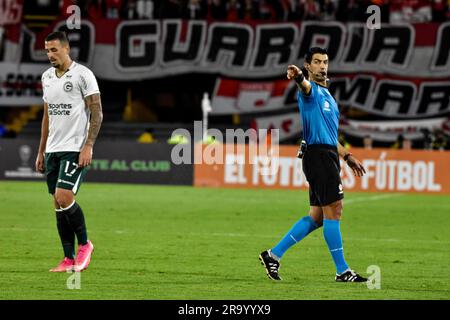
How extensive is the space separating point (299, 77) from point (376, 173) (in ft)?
62.9

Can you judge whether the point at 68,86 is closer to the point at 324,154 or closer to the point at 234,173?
the point at 324,154

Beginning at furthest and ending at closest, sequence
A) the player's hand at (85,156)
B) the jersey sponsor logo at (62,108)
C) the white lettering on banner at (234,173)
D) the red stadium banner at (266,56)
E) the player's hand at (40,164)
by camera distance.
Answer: the red stadium banner at (266,56)
the white lettering on banner at (234,173)
the player's hand at (40,164)
the jersey sponsor logo at (62,108)
the player's hand at (85,156)

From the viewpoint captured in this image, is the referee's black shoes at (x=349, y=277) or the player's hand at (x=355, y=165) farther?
the player's hand at (x=355, y=165)

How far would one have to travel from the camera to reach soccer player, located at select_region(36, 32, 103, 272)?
1123 cm

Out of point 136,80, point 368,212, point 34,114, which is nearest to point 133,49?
point 136,80

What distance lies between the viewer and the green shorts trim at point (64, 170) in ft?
36.8

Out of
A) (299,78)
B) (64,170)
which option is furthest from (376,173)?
(299,78)

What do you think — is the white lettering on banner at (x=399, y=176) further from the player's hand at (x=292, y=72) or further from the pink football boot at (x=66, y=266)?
the player's hand at (x=292, y=72)

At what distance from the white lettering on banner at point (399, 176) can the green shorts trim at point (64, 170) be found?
59.9 feet

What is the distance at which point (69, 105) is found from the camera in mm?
11281

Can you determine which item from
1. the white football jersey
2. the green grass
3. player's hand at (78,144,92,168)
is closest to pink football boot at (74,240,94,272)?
the green grass

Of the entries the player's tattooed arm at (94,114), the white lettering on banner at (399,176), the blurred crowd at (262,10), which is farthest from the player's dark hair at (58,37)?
the blurred crowd at (262,10)

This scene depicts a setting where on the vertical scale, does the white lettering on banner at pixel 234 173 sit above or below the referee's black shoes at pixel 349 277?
below

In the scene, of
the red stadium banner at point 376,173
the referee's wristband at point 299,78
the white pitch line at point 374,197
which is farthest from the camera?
the red stadium banner at point 376,173
